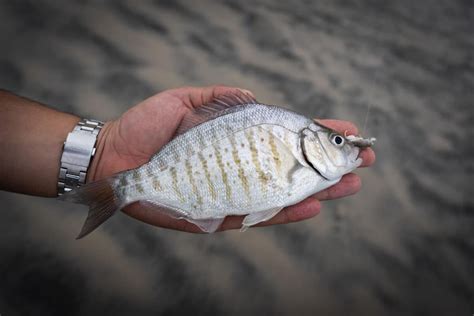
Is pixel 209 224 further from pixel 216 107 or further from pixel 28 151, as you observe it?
pixel 28 151

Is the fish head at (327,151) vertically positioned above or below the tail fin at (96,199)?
above

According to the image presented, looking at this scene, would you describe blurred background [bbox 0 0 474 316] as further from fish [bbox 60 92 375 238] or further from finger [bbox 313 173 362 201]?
fish [bbox 60 92 375 238]

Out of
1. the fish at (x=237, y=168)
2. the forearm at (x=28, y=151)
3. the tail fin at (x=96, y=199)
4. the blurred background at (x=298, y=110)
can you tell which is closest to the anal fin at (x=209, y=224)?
the fish at (x=237, y=168)

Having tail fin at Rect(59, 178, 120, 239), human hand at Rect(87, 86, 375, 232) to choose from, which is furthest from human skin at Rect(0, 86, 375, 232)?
tail fin at Rect(59, 178, 120, 239)

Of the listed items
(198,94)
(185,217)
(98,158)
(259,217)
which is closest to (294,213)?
(259,217)

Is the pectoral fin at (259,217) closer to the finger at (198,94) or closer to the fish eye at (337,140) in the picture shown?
the fish eye at (337,140)

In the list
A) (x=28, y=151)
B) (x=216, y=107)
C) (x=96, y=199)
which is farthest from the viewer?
(x=28, y=151)
